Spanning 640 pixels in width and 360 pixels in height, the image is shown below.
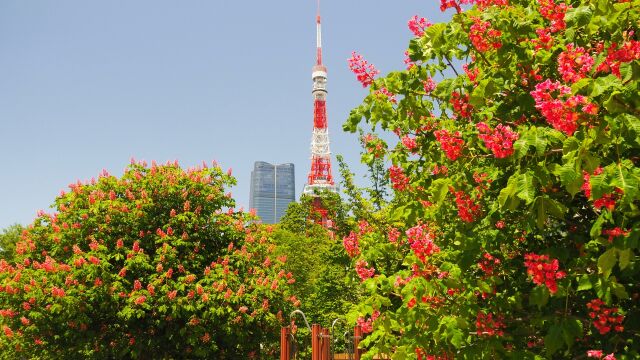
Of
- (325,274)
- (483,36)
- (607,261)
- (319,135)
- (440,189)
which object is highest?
(319,135)

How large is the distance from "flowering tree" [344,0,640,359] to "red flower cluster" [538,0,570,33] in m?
0.02

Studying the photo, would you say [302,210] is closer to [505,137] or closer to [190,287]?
[190,287]

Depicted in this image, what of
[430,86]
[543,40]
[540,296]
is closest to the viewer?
[540,296]

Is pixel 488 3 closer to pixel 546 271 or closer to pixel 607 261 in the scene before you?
pixel 546 271

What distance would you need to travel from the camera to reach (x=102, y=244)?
48.0 ft

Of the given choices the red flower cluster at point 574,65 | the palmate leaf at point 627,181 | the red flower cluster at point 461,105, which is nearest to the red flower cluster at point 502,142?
the red flower cluster at point 574,65

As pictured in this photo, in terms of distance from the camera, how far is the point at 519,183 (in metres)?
3.63

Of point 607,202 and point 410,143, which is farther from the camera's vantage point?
point 410,143

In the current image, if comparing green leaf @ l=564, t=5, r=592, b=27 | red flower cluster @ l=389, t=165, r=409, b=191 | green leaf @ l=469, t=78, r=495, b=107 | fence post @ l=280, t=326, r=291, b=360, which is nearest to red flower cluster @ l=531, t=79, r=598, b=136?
green leaf @ l=564, t=5, r=592, b=27

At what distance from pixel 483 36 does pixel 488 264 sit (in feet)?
7.30

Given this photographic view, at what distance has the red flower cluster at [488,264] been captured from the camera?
5188 mm

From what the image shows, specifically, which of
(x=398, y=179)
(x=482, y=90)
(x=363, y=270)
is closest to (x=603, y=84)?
(x=482, y=90)

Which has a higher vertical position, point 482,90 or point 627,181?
point 482,90

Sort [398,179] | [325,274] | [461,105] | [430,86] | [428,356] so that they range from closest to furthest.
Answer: [428,356]
[461,105]
[430,86]
[398,179]
[325,274]
